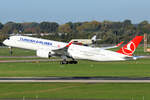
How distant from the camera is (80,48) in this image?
76.9 m

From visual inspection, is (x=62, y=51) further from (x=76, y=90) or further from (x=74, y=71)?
(x=76, y=90)

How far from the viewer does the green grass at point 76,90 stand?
39.3 m

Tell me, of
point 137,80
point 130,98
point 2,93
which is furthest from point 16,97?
point 137,80

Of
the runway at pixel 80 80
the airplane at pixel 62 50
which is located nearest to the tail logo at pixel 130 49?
the airplane at pixel 62 50

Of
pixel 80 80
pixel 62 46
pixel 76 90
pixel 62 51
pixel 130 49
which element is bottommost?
pixel 76 90

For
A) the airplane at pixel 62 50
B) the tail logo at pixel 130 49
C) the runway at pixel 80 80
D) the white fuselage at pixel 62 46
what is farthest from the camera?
the white fuselage at pixel 62 46

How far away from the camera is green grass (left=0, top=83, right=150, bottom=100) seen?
39272 mm

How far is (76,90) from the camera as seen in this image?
43.0m

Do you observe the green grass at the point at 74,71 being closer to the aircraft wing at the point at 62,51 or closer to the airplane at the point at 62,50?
the aircraft wing at the point at 62,51

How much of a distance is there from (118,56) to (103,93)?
33.4 metres

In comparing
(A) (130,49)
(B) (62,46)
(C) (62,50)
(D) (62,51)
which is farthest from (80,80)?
(B) (62,46)

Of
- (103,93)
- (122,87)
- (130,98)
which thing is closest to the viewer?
(130,98)

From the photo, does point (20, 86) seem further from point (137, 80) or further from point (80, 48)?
point (80, 48)

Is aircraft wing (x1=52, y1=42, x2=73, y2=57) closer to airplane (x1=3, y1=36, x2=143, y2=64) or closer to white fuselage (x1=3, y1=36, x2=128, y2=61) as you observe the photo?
airplane (x1=3, y1=36, x2=143, y2=64)
